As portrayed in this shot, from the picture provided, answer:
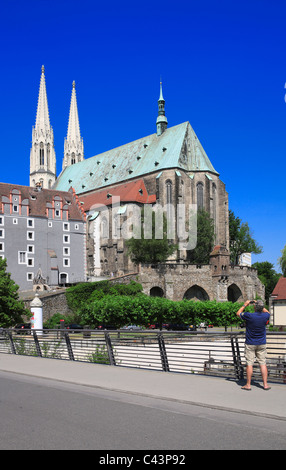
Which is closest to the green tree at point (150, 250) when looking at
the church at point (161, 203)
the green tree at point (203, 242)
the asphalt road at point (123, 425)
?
the church at point (161, 203)

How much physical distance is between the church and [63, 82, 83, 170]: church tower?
12.0 meters

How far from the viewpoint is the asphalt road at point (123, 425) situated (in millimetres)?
6457

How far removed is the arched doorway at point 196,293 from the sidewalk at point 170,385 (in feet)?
187

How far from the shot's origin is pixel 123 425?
24.9 ft

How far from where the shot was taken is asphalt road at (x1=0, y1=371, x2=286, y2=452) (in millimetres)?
6457

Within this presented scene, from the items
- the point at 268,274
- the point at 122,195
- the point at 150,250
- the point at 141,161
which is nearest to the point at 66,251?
the point at 150,250

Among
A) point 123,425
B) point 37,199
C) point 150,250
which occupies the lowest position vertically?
point 123,425

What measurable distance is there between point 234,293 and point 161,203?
21667mm

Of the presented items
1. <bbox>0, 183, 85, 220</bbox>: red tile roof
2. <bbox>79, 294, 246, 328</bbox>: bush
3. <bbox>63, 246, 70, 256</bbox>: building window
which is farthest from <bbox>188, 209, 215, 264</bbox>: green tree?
<bbox>63, 246, 70, 256</bbox>: building window

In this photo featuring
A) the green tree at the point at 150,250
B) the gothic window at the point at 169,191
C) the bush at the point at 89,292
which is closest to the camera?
the bush at the point at 89,292

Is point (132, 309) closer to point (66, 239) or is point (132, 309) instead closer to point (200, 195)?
point (66, 239)

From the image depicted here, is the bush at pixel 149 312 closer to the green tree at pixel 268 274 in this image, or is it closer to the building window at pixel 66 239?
the building window at pixel 66 239

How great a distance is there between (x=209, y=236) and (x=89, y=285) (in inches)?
1073
